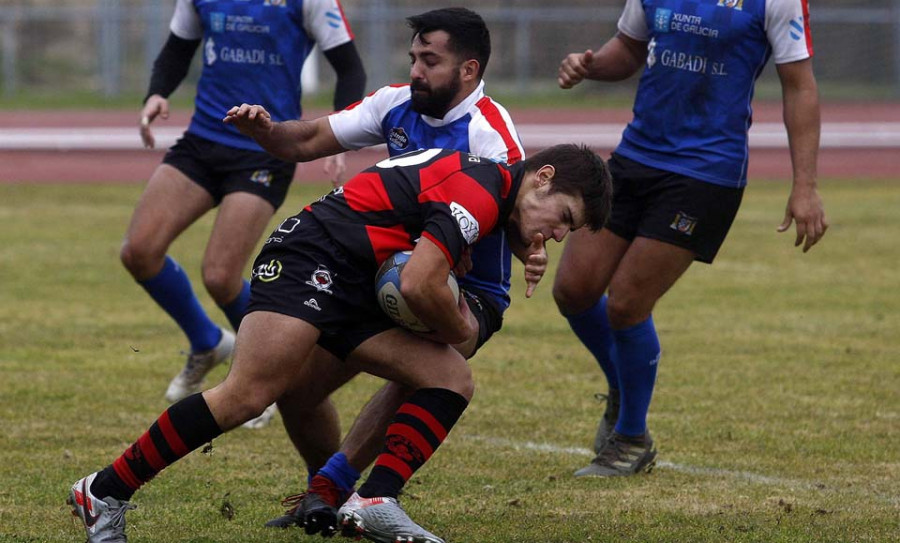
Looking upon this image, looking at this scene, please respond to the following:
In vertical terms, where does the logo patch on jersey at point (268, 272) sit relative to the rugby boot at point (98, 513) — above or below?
above

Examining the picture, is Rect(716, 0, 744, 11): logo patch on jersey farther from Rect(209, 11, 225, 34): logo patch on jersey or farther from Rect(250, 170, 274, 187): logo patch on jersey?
Rect(209, 11, 225, 34): logo patch on jersey

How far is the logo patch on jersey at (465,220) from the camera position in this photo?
13.6ft

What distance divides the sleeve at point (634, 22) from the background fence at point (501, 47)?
2117 centimetres

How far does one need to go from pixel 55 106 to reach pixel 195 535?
2447 cm

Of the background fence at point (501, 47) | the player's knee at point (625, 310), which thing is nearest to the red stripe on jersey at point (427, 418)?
the player's knee at point (625, 310)

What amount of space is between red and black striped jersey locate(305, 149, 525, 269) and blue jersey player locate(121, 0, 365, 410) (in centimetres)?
218

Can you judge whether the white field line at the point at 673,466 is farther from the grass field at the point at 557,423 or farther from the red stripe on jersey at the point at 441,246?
the red stripe on jersey at the point at 441,246

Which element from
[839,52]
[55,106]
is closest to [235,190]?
[55,106]

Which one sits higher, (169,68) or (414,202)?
(414,202)

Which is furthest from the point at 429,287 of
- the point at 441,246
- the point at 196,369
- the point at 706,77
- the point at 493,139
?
the point at 196,369

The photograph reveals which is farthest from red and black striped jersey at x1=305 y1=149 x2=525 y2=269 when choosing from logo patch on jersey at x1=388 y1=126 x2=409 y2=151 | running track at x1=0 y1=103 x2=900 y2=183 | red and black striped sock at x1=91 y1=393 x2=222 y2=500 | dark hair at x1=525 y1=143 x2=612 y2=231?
running track at x1=0 y1=103 x2=900 y2=183

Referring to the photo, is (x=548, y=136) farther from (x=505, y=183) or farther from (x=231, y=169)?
(x=505, y=183)

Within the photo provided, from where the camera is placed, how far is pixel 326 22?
668 cm

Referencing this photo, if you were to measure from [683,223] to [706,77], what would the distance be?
59 centimetres
